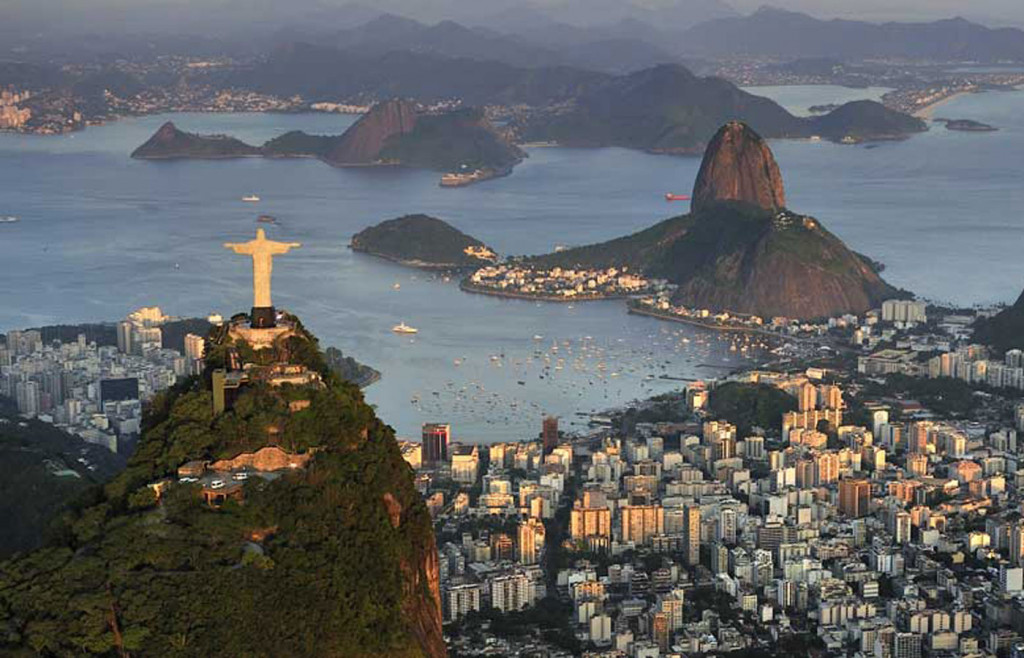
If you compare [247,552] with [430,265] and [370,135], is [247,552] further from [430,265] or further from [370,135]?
[370,135]

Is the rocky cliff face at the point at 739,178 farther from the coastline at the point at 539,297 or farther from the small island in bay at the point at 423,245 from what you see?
the coastline at the point at 539,297

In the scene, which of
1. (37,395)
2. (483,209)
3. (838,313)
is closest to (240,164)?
(483,209)

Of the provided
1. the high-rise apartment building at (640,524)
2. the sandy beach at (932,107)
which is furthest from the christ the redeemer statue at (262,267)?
the sandy beach at (932,107)

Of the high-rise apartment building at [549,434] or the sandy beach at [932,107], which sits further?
the sandy beach at [932,107]

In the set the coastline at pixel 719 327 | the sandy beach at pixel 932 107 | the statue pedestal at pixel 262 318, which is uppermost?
the statue pedestal at pixel 262 318

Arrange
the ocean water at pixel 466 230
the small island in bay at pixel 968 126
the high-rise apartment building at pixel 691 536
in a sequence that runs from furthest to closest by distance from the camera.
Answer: the small island in bay at pixel 968 126, the ocean water at pixel 466 230, the high-rise apartment building at pixel 691 536

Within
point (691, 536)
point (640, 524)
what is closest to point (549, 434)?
point (640, 524)

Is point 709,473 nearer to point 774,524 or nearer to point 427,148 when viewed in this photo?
point 774,524

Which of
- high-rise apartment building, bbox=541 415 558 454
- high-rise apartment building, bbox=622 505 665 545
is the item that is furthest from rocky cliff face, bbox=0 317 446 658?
high-rise apartment building, bbox=541 415 558 454
